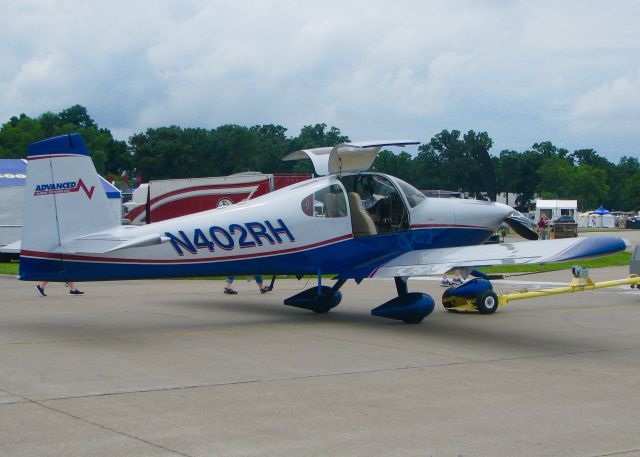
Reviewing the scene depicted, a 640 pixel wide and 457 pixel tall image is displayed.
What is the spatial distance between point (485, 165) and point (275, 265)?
23.6 ft

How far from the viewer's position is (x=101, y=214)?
12.1 meters

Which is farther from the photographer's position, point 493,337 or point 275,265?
point 275,265

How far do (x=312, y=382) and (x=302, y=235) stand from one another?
196 inches

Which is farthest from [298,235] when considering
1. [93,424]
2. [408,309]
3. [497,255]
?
[93,424]

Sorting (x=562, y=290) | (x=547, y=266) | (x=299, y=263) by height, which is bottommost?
(x=547, y=266)

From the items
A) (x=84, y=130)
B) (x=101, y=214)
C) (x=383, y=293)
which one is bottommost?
(x=383, y=293)

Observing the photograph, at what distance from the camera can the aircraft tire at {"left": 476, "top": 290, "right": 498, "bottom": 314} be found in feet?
49.1

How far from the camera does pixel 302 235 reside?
44.4ft

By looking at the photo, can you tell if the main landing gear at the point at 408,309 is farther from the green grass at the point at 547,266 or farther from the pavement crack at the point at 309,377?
the green grass at the point at 547,266

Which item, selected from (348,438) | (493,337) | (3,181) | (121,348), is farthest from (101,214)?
(3,181)

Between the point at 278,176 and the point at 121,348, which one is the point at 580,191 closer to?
the point at 278,176

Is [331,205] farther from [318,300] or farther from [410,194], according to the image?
[318,300]

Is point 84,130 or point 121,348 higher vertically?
point 84,130

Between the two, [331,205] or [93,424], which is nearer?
[93,424]
